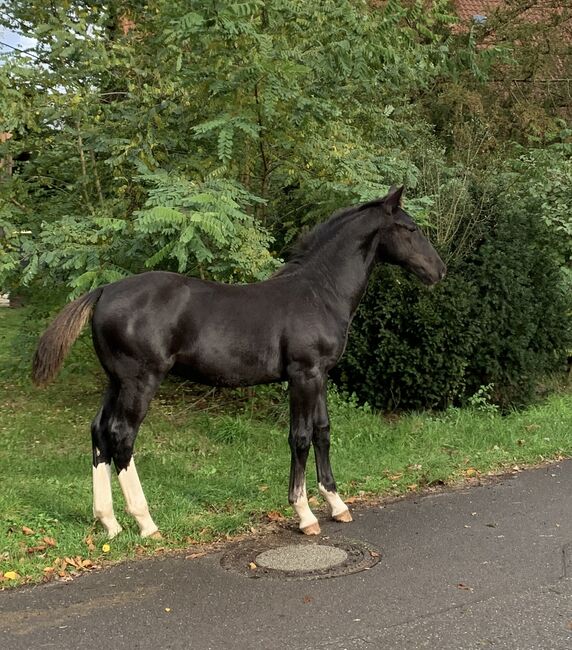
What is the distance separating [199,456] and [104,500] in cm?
238

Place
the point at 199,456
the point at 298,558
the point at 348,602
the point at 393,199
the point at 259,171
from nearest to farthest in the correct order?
1. the point at 348,602
2. the point at 298,558
3. the point at 393,199
4. the point at 199,456
5. the point at 259,171

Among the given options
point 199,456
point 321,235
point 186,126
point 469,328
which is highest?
point 186,126

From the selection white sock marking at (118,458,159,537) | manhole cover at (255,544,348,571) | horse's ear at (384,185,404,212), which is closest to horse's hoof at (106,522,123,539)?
white sock marking at (118,458,159,537)

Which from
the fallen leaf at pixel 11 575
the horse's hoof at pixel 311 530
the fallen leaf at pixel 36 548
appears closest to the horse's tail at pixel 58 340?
the fallen leaf at pixel 36 548

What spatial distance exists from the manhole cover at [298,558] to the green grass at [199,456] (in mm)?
367

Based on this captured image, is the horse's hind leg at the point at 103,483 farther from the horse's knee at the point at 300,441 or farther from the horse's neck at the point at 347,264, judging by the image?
the horse's neck at the point at 347,264

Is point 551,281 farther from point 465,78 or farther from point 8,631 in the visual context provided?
point 8,631

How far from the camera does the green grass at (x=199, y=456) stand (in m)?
5.05

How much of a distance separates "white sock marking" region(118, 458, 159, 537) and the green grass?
0.31ft

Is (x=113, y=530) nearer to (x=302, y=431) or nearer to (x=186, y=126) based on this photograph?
(x=302, y=431)

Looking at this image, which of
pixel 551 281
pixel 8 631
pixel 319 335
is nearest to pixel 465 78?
pixel 551 281

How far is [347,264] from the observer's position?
5.50 meters

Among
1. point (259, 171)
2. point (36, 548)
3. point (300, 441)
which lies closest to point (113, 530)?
point (36, 548)

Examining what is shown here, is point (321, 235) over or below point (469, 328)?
over
